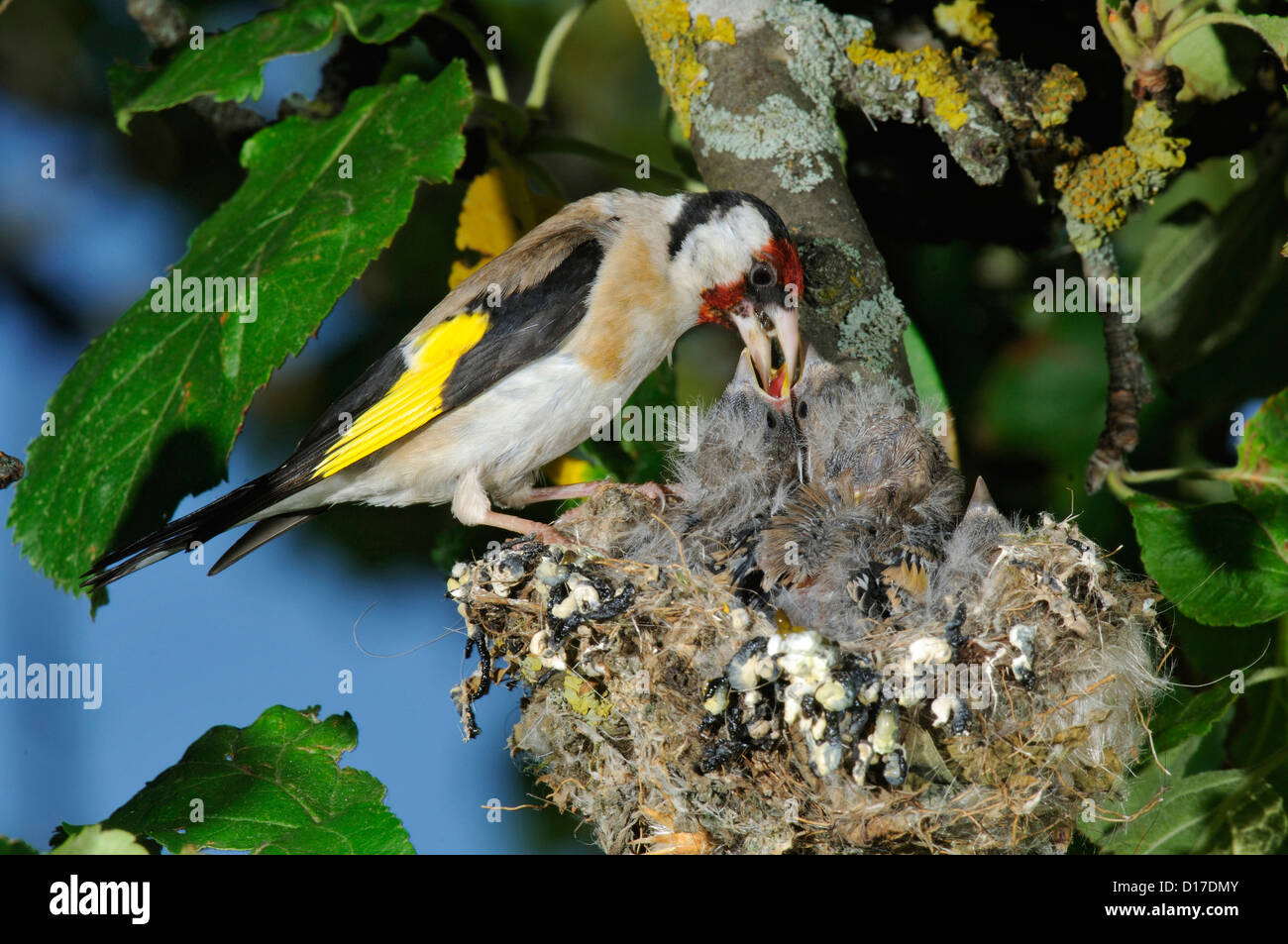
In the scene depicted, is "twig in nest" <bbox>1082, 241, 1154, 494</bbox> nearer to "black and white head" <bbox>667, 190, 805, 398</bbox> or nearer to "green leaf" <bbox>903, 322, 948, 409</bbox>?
"green leaf" <bbox>903, 322, 948, 409</bbox>

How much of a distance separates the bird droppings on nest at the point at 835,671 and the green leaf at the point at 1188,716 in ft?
0.57

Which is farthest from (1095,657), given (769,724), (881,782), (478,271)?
(478,271)

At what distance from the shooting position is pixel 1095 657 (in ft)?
5.71

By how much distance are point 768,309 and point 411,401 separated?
0.78m

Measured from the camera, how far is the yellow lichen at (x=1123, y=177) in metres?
2.27

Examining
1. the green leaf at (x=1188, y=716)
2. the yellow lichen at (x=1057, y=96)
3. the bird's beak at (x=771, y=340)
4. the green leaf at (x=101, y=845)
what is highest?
the yellow lichen at (x=1057, y=96)

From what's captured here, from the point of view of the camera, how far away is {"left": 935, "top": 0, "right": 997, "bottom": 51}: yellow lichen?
8.18ft

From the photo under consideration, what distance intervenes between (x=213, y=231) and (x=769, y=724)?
1585 mm

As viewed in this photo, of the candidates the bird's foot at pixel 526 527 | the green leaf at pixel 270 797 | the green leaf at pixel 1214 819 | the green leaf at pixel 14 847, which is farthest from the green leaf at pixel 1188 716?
the green leaf at pixel 14 847

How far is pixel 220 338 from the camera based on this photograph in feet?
6.69

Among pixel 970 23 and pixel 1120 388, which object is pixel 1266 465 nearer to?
pixel 1120 388

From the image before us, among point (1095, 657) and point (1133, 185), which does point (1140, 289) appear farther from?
point (1095, 657)

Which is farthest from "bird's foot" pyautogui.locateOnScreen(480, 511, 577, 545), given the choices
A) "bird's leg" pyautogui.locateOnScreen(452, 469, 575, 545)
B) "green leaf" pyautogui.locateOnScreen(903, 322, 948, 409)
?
"green leaf" pyautogui.locateOnScreen(903, 322, 948, 409)

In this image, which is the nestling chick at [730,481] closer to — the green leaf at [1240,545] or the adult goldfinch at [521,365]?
the adult goldfinch at [521,365]
